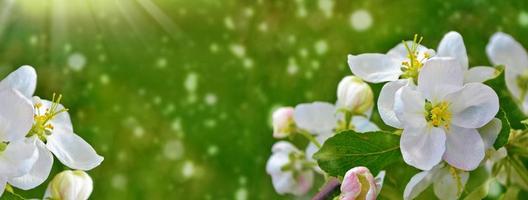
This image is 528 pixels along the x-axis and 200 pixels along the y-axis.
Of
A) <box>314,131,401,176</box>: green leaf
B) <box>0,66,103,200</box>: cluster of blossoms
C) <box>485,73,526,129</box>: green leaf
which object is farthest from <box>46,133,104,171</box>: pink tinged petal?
<box>485,73,526,129</box>: green leaf

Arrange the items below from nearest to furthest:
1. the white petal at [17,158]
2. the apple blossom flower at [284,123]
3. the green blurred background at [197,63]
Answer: the white petal at [17,158] < the apple blossom flower at [284,123] < the green blurred background at [197,63]

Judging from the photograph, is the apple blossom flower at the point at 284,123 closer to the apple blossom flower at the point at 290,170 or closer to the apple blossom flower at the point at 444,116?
the apple blossom flower at the point at 290,170

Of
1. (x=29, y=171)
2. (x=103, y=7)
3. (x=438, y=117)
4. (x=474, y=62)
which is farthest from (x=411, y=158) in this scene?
(x=103, y=7)

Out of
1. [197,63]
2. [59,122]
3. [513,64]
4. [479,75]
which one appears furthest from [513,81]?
[197,63]

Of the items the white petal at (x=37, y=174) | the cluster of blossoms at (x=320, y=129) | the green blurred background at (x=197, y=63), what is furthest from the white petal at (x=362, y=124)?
the green blurred background at (x=197, y=63)

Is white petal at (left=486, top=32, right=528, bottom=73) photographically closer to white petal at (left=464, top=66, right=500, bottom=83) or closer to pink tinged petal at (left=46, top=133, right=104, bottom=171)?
white petal at (left=464, top=66, right=500, bottom=83)

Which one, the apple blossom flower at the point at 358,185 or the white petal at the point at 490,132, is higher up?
the apple blossom flower at the point at 358,185
